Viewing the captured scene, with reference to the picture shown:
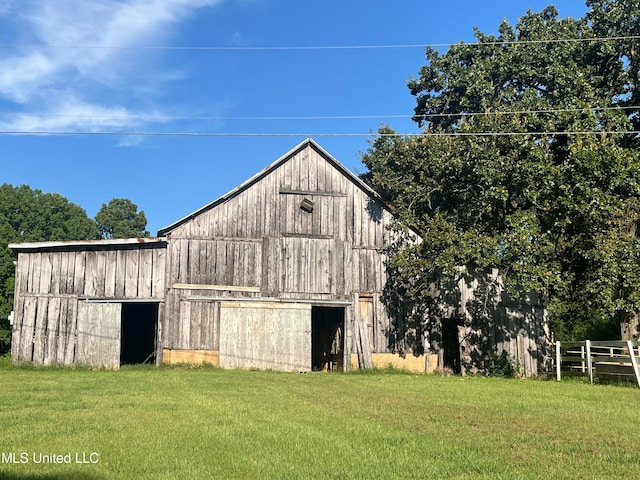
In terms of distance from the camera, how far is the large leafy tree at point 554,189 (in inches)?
798

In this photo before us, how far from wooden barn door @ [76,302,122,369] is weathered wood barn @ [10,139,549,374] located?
0.11 ft

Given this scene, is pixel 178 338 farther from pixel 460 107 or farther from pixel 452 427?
pixel 460 107

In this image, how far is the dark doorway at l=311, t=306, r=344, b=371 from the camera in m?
24.5

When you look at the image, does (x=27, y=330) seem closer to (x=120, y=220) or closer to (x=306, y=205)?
(x=306, y=205)

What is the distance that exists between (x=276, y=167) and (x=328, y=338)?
7.79 m

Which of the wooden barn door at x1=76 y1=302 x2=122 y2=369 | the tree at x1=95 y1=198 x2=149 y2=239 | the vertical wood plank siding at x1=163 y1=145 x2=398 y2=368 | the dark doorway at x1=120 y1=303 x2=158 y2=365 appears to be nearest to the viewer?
the wooden barn door at x1=76 y1=302 x2=122 y2=369

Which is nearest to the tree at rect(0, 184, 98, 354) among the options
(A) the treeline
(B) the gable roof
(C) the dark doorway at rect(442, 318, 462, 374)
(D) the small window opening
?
(A) the treeline

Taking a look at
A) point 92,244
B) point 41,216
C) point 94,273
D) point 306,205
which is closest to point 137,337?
point 94,273

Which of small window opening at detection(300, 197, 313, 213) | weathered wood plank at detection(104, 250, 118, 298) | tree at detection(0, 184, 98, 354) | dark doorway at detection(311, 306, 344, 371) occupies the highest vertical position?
tree at detection(0, 184, 98, 354)

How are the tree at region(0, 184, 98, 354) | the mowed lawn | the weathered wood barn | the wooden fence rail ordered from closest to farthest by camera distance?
the mowed lawn
the wooden fence rail
the weathered wood barn
the tree at region(0, 184, 98, 354)

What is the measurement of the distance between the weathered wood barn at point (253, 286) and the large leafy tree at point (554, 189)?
1702 millimetres

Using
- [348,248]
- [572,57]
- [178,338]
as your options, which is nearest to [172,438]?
[178,338]

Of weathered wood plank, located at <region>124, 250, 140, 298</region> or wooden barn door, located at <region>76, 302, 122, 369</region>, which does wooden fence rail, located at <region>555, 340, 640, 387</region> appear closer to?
weathered wood plank, located at <region>124, 250, 140, 298</region>

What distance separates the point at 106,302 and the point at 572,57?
23007 mm
